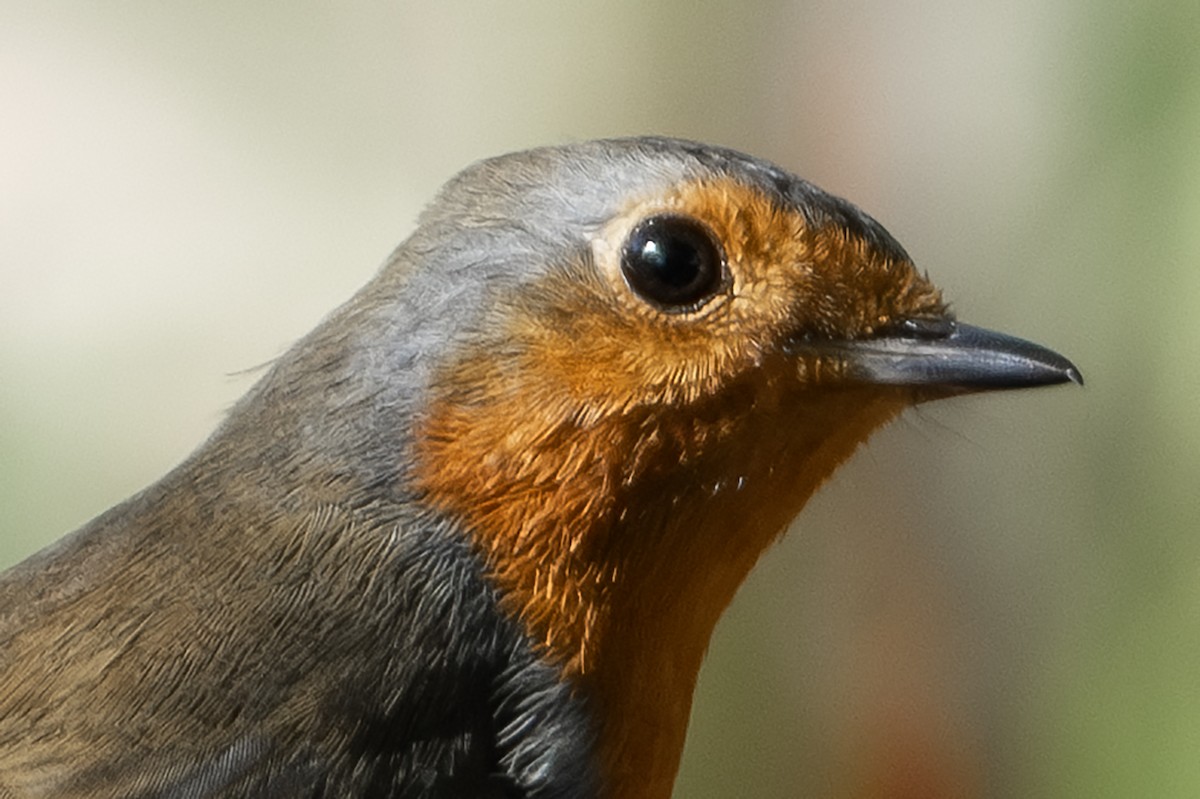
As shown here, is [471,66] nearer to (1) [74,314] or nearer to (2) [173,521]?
(1) [74,314]

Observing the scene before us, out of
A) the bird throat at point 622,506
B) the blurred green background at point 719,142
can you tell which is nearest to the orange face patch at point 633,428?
the bird throat at point 622,506

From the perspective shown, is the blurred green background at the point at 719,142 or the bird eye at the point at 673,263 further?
the blurred green background at the point at 719,142

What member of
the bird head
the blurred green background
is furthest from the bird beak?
the blurred green background

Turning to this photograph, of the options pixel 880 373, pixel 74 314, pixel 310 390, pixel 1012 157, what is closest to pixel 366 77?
pixel 74 314

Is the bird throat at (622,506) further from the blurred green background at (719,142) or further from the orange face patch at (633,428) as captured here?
the blurred green background at (719,142)

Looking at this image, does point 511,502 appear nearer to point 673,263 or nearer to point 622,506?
point 622,506

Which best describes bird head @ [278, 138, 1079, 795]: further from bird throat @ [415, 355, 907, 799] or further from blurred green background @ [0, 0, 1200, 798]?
blurred green background @ [0, 0, 1200, 798]

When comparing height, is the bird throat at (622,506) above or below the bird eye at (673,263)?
below
